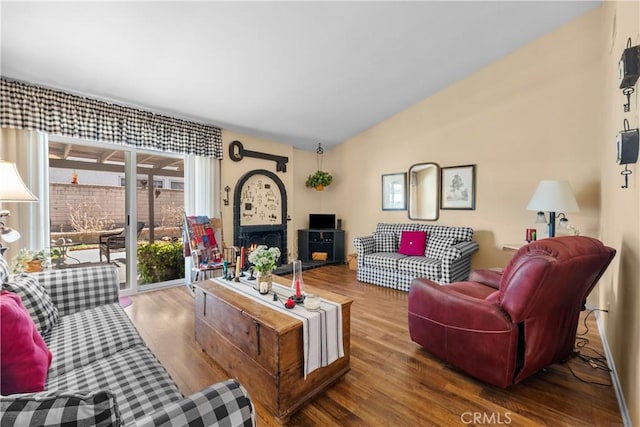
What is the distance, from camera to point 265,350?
161cm

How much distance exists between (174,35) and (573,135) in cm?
443

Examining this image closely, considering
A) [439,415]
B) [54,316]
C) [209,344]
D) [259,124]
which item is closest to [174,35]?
[259,124]

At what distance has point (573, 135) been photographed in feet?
11.0

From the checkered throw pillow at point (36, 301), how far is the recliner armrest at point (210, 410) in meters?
1.60

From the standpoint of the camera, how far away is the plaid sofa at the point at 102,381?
1.67 feet

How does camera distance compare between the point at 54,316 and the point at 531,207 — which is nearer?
the point at 54,316

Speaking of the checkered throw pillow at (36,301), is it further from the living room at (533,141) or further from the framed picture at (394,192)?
the framed picture at (394,192)

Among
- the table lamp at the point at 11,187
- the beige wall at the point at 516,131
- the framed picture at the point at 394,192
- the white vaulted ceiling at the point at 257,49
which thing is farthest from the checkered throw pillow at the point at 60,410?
the framed picture at the point at 394,192

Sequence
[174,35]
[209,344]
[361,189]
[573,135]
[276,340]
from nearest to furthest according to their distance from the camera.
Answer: [276,340] < [209,344] < [174,35] < [573,135] < [361,189]

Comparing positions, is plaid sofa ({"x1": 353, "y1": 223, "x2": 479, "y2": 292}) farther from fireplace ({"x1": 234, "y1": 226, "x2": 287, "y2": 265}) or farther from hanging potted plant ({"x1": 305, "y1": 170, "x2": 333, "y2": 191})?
hanging potted plant ({"x1": 305, "y1": 170, "x2": 333, "y2": 191})

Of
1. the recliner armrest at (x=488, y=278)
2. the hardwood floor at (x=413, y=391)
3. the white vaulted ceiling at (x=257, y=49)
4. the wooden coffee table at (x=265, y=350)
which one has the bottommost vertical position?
the hardwood floor at (x=413, y=391)

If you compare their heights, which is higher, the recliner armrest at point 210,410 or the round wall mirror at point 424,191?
the round wall mirror at point 424,191

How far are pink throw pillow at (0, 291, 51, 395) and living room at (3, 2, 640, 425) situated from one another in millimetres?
Result: 2972

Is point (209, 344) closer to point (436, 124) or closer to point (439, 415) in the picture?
point (439, 415)
